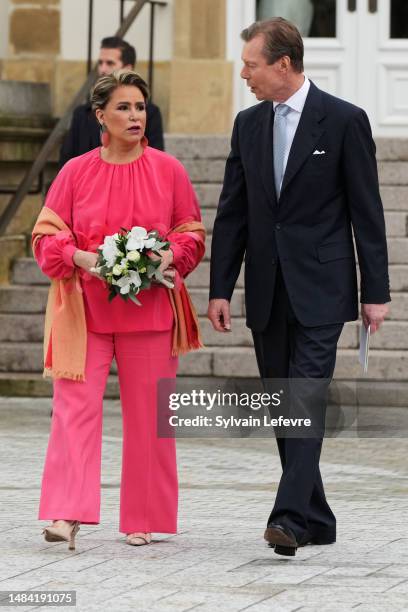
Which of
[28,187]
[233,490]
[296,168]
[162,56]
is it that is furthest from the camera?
[162,56]

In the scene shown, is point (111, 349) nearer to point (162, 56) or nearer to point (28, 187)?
point (28, 187)

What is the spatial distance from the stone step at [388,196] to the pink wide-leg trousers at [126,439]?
5989 millimetres

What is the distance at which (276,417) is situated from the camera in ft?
22.9

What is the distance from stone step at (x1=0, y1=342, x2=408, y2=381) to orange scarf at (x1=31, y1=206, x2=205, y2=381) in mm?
4535

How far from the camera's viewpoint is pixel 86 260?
6941 mm

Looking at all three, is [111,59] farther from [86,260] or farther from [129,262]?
[129,262]

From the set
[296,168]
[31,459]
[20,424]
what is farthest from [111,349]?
[20,424]

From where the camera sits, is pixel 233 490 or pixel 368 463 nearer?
pixel 233 490

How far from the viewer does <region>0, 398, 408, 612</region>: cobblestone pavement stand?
5.98m

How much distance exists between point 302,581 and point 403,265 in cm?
650

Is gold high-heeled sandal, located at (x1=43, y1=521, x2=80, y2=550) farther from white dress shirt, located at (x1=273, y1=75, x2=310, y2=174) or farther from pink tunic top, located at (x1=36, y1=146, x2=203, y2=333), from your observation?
white dress shirt, located at (x1=273, y1=75, x2=310, y2=174)

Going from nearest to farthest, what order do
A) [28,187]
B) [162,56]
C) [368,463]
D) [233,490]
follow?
[233,490], [368,463], [28,187], [162,56]

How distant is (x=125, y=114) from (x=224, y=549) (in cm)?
168

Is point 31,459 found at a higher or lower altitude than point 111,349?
lower
